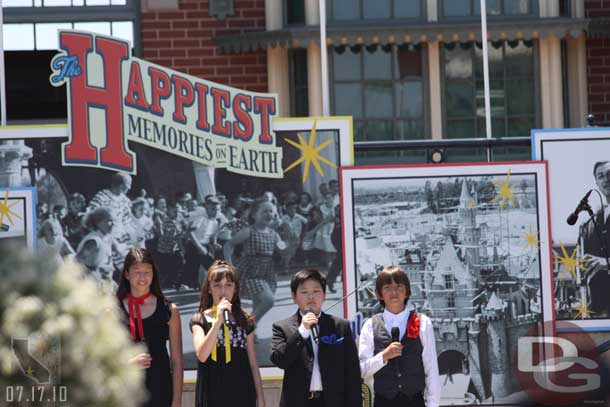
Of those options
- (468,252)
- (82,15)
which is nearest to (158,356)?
(468,252)

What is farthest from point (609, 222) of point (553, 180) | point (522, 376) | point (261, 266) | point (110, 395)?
point (110, 395)

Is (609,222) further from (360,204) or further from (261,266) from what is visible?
(261,266)

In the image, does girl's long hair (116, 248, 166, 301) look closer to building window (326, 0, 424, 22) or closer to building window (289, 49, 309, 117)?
building window (289, 49, 309, 117)

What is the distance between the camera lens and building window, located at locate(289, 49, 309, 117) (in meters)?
10.9

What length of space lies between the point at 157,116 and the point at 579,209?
10.8 ft

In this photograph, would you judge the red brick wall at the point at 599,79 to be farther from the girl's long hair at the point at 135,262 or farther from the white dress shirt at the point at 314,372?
the girl's long hair at the point at 135,262

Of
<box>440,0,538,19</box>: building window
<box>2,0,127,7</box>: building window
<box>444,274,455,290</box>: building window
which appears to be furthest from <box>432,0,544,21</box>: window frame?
<box>444,274,455,290</box>: building window

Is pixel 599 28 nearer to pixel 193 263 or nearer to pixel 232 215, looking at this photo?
pixel 232 215

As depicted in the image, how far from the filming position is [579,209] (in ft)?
26.0

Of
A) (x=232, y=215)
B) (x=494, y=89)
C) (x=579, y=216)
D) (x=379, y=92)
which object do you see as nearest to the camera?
(x=232, y=215)

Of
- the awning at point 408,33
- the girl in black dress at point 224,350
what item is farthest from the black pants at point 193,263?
the awning at point 408,33

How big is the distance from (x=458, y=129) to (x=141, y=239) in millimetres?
4355

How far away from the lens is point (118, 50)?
7.62 m

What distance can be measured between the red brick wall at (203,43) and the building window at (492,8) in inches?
77.4
